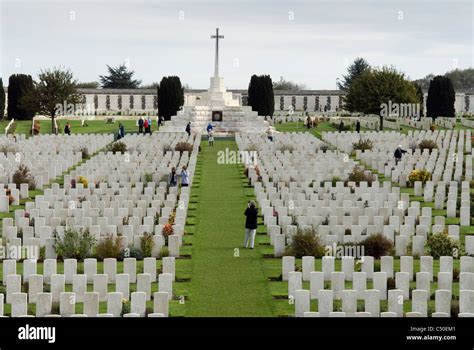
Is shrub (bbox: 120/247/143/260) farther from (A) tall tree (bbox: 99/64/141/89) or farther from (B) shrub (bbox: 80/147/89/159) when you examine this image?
(A) tall tree (bbox: 99/64/141/89)

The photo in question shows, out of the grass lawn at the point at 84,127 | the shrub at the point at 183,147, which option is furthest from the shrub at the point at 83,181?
the grass lawn at the point at 84,127

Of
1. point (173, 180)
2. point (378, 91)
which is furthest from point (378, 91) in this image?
point (173, 180)

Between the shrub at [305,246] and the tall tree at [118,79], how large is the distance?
101812mm

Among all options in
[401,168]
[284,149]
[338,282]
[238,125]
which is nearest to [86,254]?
[338,282]

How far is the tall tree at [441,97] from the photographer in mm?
74938

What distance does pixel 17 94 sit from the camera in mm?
71625

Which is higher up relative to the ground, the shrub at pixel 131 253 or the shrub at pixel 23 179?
the shrub at pixel 23 179

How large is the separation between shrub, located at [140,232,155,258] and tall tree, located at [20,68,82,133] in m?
41.7

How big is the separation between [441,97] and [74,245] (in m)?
57.2

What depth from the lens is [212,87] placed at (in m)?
67.8

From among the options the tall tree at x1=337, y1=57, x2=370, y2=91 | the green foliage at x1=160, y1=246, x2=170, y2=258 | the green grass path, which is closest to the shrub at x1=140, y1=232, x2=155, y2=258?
the green foliage at x1=160, y1=246, x2=170, y2=258

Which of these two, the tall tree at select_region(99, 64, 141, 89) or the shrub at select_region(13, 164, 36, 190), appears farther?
the tall tree at select_region(99, 64, 141, 89)

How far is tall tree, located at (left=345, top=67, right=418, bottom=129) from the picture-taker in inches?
2660

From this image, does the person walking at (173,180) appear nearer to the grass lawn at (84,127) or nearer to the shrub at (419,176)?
the shrub at (419,176)
